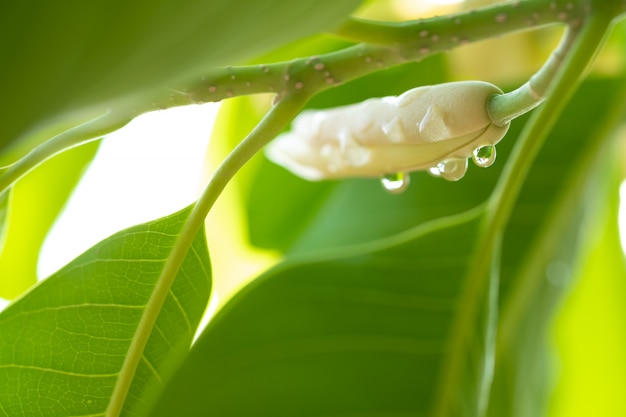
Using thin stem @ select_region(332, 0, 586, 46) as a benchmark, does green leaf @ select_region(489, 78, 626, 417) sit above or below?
above

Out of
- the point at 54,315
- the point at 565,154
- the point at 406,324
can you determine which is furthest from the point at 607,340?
the point at 54,315

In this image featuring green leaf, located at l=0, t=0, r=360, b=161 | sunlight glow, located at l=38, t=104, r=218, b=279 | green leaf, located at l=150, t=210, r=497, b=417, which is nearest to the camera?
green leaf, located at l=0, t=0, r=360, b=161

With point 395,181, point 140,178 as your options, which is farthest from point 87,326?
point 140,178

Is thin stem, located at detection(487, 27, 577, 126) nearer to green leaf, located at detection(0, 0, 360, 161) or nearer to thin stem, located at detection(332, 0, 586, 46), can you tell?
thin stem, located at detection(332, 0, 586, 46)

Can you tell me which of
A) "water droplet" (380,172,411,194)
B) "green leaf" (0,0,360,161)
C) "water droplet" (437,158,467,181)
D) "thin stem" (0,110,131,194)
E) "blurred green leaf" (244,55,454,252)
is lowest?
"green leaf" (0,0,360,161)

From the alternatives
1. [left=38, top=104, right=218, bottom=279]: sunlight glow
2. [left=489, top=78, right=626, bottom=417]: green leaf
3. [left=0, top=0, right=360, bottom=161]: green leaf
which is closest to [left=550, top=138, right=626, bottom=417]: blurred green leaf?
[left=489, top=78, right=626, bottom=417]: green leaf

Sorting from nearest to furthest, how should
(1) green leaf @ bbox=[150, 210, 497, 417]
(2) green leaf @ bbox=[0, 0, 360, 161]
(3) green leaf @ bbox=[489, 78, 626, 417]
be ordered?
(2) green leaf @ bbox=[0, 0, 360, 161] < (1) green leaf @ bbox=[150, 210, 497, 417] < (3) green leaf @ bbox=[489, 78, 626, 417]

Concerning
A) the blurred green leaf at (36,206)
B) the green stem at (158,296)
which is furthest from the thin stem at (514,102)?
the blurred green leaf at (36,206)

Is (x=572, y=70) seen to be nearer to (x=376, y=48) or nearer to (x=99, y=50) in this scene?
(x=376, y=48)

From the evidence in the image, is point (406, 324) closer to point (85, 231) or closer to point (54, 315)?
point (54, 315)
